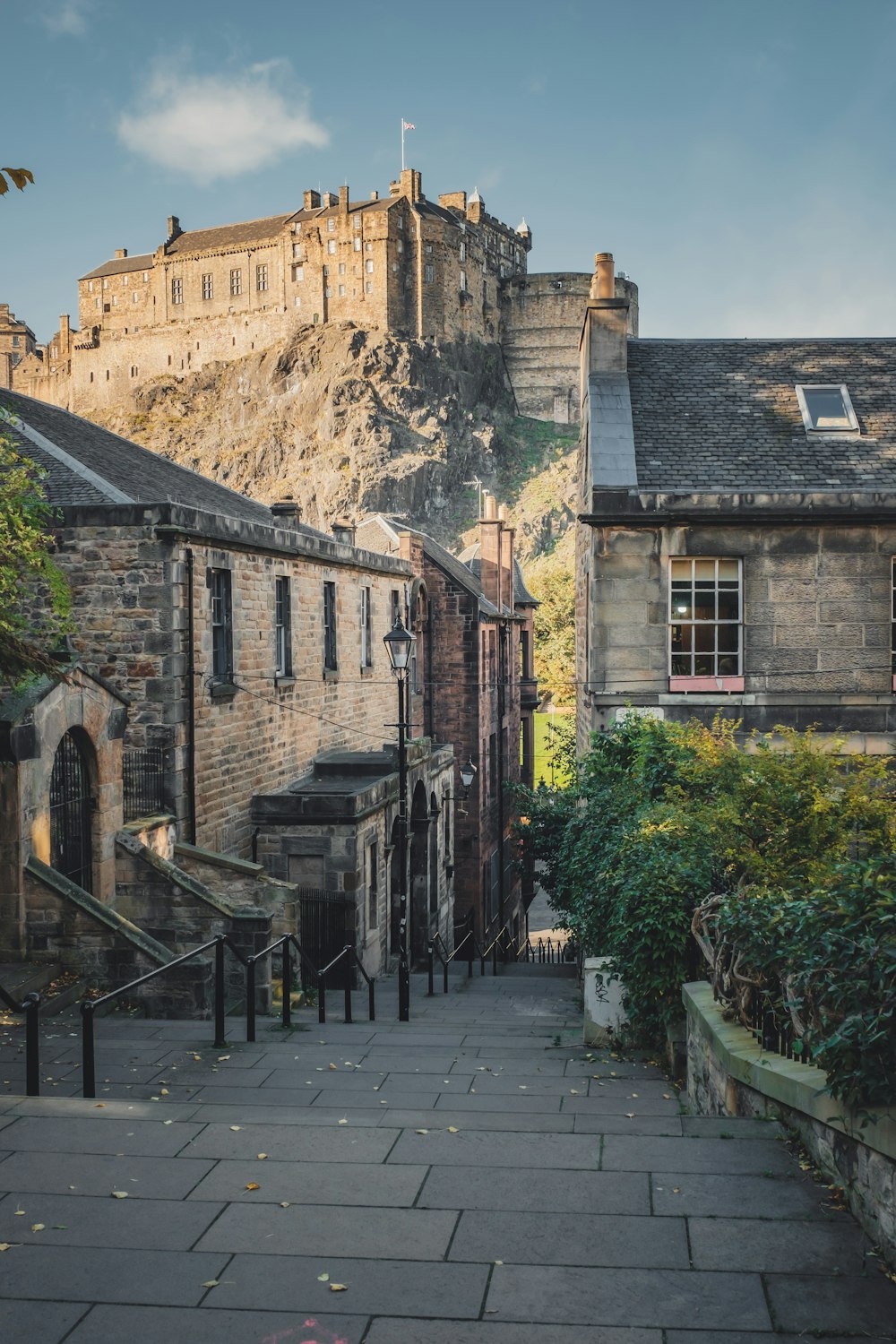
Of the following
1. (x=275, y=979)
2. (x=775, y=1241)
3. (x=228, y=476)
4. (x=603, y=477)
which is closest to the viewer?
(x=775, y=1241)

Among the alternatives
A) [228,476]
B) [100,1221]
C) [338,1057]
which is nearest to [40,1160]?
[100,1221]

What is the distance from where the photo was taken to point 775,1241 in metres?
5.05

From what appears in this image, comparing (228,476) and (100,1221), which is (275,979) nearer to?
(100,1221)

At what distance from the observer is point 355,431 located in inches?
4131

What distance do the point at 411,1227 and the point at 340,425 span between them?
340 ft

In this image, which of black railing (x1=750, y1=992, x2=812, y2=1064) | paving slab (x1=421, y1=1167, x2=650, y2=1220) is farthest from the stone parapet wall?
paving slab (x1=421, y1=1167, x2=650, y2=1220)

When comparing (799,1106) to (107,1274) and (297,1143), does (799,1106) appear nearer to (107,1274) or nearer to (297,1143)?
(297,1143)

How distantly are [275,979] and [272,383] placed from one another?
3946 inches

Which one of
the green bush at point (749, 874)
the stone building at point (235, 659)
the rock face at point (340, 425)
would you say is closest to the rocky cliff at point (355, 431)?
the rock face at point (340, 425)

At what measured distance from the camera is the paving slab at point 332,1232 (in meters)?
5.05

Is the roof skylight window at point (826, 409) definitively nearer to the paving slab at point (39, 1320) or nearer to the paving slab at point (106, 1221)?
the paving slab at point (106, 1221)

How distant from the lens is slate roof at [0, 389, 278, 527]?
1639cm

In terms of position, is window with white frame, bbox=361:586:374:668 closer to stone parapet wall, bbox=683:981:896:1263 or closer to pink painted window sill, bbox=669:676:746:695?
pink painted window sill, bbox=669:676:746:695

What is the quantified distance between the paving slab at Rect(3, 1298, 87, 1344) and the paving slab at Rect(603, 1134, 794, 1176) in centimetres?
271
